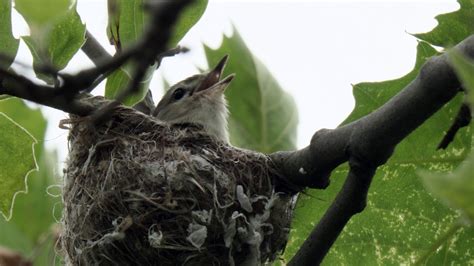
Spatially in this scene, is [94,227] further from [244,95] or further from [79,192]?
[244,95]

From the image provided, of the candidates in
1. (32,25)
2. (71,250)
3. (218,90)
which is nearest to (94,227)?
(71,250)

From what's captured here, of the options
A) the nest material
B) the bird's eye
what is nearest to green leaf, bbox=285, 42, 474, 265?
the nest material

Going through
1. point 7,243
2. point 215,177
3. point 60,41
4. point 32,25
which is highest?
point 32,25

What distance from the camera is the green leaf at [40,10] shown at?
1214 mm

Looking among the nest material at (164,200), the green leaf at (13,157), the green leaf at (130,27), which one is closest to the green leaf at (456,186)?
the green leaf at (130,27)

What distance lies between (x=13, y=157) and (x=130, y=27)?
0.64 metres

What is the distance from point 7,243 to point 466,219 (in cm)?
204

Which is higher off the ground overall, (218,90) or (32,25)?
(32,25)

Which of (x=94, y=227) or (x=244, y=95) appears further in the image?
(x=244, y=95)

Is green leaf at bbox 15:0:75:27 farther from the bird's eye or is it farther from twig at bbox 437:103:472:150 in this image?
the bird's eye

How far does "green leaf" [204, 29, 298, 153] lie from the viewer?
12.9 ft

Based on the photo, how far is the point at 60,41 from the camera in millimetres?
2586

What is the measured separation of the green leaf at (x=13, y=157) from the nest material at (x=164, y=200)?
1.86ft

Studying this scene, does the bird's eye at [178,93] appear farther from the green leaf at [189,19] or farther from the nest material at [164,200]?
the green leaf at [189,19]
